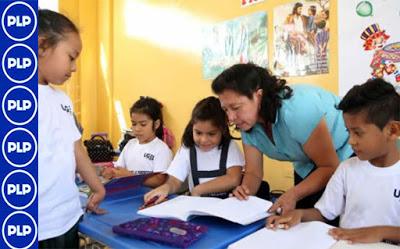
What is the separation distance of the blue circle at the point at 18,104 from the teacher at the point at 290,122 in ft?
1.65

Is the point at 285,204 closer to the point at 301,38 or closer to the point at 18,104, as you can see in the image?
the point at 18,104

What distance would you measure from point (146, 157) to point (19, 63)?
43.1 inches

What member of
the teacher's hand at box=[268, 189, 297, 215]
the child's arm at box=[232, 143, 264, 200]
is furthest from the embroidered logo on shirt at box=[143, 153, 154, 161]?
the teacher's hand at box=[268, 189, 297, 215]

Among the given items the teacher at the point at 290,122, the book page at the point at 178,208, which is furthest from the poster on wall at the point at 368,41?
the book page at the point at 178,208

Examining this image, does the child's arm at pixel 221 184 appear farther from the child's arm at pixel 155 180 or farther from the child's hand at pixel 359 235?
the child's hand at pixel 359 235

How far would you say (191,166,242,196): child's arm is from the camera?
1.08 meters

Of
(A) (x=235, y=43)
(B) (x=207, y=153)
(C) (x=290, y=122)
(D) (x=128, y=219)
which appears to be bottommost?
(D) (x=128, y=219)

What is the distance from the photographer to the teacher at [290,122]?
90 centimetres

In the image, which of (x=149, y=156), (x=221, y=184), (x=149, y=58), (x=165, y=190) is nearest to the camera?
(x=165, y=190)

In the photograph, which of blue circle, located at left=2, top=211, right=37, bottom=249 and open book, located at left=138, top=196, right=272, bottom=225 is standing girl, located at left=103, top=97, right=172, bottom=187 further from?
blue circle, located at left=2, top=211, right=37, bottom=249

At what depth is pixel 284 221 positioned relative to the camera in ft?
2.41

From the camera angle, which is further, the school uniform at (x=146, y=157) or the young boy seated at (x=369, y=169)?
the school uniform at (x=146, y=157)

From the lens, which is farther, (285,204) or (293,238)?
(285,204)

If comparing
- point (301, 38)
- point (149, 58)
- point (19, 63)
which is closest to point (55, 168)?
point (19, 63)
